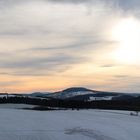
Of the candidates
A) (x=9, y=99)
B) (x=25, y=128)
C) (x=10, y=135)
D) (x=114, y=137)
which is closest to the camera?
(x=10, y=135)

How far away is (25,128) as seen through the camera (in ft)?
70.6

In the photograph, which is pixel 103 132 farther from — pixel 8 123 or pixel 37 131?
pixel 8 123

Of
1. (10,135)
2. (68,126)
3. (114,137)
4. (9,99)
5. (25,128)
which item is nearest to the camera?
(10,135)

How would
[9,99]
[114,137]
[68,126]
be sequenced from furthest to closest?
[9,99], [68,126], [114,137]

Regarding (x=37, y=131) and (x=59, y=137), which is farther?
(x=37, y=131)

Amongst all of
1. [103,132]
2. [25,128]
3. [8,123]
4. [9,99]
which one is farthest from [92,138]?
[9,99]

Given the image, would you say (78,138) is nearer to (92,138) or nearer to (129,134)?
(92,138)

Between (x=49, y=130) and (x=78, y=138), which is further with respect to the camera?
(x=49, y=130)

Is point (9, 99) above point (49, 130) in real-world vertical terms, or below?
above

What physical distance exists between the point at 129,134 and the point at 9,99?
62.5m

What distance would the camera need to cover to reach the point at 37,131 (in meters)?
20.6

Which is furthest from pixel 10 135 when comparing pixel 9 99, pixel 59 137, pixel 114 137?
pixel 9 99

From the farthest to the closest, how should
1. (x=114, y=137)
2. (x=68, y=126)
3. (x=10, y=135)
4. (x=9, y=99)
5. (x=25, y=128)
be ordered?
A: (x=9, y=99) → (x=68, y=126) → (x=25, y=128) → (x=114, y=137) → (x=10, y=135)

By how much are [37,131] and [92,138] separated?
9.87ft
